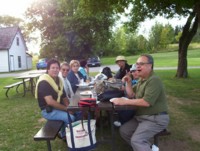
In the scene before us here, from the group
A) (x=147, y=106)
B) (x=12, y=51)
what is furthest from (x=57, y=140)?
(x=12, y=51)

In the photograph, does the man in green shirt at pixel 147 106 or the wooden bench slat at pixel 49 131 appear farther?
the wooden bench slat at pixel 49 131

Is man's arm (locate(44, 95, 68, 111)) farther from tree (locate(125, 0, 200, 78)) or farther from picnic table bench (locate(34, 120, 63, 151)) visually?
tree (locate(125, 0, 200, 78))

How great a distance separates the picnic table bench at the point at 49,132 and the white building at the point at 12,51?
31.6 meters

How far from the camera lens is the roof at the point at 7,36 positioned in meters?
34.5

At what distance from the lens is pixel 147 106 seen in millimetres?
3730

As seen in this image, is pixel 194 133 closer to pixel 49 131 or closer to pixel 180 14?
pixel 49 131

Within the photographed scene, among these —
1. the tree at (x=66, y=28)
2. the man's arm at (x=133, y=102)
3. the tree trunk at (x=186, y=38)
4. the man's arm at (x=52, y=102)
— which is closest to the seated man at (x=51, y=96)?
the man's arm at (x=52, y=102)

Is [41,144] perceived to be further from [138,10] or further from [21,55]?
[21,55]

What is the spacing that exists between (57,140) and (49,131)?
1401 millimetres

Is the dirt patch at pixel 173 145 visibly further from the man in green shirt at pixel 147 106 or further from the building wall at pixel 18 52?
the building wall at pixel 18 52

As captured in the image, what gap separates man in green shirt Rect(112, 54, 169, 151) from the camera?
3678 millimetres

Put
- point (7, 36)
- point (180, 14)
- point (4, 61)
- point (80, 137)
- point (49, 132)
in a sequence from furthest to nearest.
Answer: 1. point (7, 36)
2. point (4, 61)
3. point (180, 14)
4. point (49, 132)
5. point (80, 137)

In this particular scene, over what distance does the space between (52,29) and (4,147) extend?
21.4m

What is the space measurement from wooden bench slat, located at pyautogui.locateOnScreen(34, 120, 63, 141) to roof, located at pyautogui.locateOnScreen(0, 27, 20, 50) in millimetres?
31663
